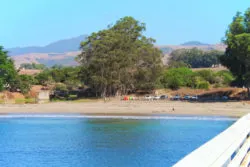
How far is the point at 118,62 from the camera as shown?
62.3 m

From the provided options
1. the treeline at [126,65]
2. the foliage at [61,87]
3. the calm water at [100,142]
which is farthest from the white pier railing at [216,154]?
the foliage at [61,87]

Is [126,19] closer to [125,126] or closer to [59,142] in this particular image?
[125,126]

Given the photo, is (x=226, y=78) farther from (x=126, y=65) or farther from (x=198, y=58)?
(x=198, y=58)

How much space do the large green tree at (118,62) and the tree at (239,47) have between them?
1096 cm

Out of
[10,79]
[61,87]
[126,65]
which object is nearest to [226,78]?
[126,65]

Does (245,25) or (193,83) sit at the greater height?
(245,25)

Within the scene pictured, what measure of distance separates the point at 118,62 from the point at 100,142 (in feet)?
126

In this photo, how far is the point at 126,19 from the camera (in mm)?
70062

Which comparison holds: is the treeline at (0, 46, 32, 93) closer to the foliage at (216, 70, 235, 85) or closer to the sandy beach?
the sandy beach

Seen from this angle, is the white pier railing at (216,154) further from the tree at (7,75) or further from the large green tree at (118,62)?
the tree at (7,75)

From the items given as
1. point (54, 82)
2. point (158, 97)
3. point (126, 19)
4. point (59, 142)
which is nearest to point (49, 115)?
point (59, 142)

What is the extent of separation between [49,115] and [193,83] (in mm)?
35030

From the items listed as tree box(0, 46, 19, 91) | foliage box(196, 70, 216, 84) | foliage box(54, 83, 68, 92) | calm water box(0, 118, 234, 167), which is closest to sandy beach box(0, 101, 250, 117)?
calm water box(0, 118, 234, 167)

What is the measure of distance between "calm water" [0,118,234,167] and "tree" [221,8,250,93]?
1694cm
